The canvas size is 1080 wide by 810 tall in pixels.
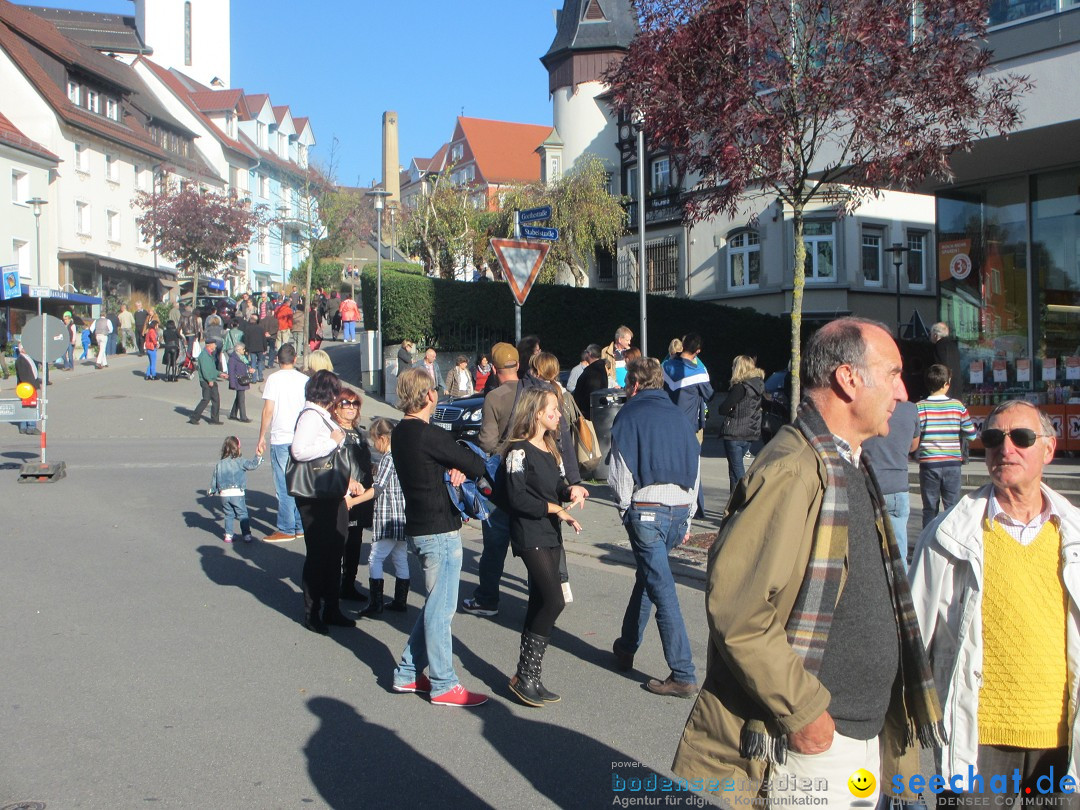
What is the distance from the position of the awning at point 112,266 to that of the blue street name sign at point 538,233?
3520 centimetres

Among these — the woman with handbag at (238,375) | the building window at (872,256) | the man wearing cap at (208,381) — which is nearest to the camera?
the man wearing cap at (208,381)

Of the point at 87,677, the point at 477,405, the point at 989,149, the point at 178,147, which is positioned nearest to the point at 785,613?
the point at 87,677

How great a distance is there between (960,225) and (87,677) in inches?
552

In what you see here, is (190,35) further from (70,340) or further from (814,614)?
(814,614)

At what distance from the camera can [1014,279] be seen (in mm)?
15234

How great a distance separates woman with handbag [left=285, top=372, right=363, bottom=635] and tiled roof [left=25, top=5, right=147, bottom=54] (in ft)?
189

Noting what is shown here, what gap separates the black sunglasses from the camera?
11.5 ft

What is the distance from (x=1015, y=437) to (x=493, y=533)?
4647 mm

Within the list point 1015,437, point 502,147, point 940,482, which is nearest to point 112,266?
point 940,482

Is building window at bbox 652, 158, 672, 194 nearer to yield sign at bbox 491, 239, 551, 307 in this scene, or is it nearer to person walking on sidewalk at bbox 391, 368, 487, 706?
yield sign at bbox 491, 239, 551, 307

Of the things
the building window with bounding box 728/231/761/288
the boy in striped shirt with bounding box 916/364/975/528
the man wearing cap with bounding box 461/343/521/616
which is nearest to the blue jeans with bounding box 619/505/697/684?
the man wearing cap with bounding box 461/343/521/616

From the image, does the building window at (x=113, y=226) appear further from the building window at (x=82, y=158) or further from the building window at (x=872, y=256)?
the building window at (x=872, y=256)

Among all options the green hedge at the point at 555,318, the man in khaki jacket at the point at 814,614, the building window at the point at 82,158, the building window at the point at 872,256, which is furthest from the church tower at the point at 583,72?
the man in khaki jacket at the point at 814,614

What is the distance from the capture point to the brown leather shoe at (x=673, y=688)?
577 centimetres
